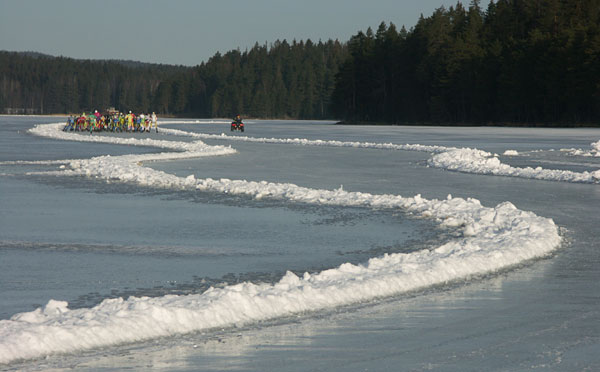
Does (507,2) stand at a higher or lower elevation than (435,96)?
higher

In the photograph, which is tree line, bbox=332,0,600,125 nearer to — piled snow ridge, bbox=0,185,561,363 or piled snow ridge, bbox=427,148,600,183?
piled snow ridge, bbox=427,148,600,183

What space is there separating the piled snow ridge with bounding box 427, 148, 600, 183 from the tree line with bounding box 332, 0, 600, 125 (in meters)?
73.6

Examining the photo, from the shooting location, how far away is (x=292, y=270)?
1015 cm

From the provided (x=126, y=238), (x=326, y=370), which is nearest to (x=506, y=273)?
(x=326, y=370)

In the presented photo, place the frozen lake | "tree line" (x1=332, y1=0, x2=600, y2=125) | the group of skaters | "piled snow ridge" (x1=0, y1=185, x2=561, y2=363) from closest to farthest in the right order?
1. the frozen lake
2. "piled snow ridge" (x1=0, y1=185, x2=561, y2=363)
3. the group of skaters
4. "tree line" (x1=332, y1=0, x2=600, y2=125)

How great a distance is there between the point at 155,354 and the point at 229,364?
0.66 meters

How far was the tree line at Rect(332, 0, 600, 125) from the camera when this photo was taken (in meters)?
105

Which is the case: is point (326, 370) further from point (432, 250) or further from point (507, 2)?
point (507, 2)

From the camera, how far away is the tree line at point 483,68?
105125 millimetres

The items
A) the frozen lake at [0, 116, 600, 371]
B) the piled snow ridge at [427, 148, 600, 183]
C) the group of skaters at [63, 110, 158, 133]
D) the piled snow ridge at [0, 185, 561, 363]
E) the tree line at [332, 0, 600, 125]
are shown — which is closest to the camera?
the frozen lake at [0, 116, 600, 371]

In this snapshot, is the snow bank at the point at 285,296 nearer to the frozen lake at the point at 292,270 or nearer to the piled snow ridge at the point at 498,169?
the frozen lake at the point at 292,270

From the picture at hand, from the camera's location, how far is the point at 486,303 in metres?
8.45

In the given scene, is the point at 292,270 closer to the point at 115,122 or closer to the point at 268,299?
the point at 268,299

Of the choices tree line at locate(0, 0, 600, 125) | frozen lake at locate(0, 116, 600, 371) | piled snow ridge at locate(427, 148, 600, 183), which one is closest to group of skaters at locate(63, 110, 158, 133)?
piled snow ridge at locate(427, 148, 600, 183)
